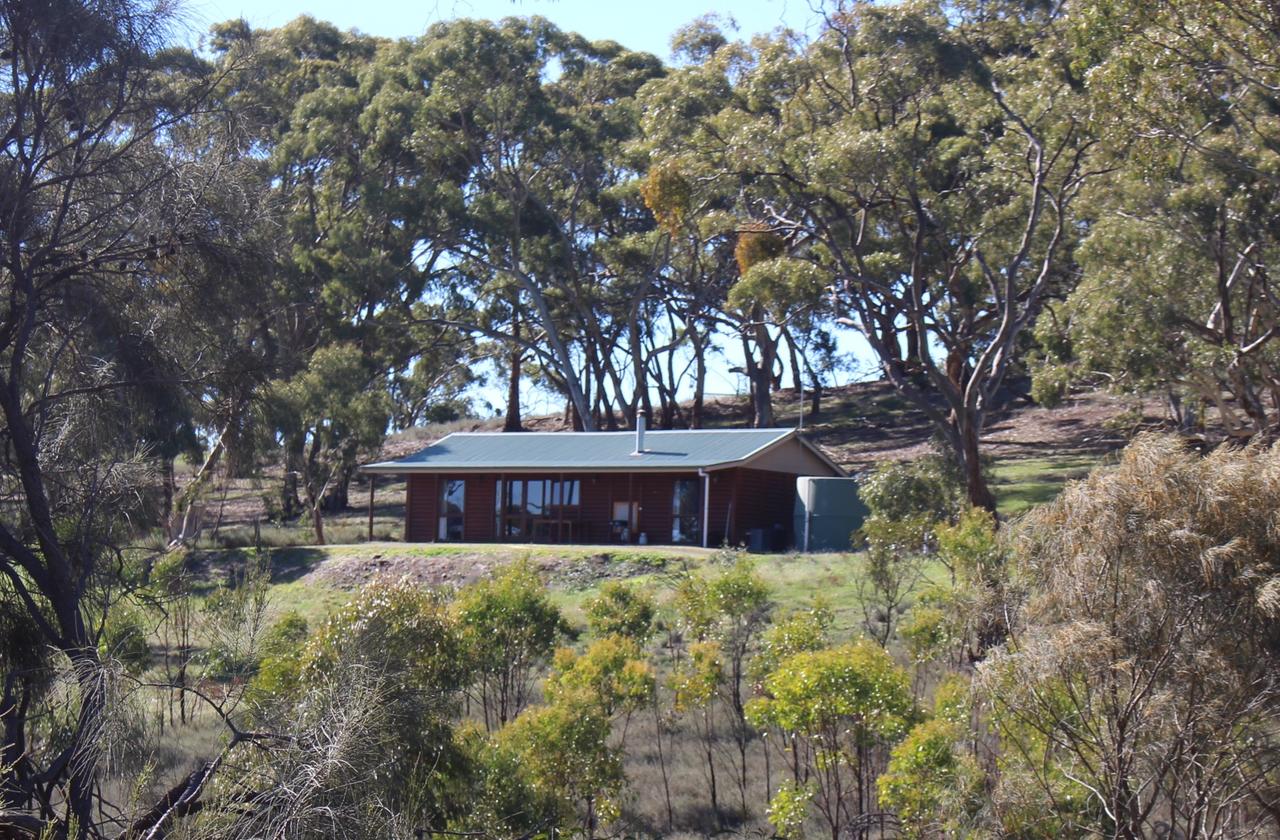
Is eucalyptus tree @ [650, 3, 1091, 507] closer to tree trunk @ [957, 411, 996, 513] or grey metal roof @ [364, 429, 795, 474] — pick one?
tree trunk @ [957, 411, 996, 513]

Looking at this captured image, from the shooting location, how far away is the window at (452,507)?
37312 mm

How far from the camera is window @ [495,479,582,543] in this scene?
36.1 meters

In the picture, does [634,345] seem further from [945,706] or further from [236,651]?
[236,651]

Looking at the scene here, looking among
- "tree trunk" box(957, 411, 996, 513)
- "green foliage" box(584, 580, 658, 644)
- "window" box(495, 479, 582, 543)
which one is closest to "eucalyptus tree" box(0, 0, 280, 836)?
"green foliage" box(584, 580, 658, 644)

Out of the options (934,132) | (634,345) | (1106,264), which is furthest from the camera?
(634,345)

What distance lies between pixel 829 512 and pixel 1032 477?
30.7ft

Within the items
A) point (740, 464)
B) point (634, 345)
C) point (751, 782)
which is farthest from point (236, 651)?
point (634, 345)

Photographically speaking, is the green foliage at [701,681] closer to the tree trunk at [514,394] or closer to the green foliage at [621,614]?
the green foliage at [621,614]

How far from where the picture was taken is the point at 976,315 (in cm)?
3366

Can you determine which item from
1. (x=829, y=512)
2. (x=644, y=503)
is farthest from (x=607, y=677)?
(x=644, y=503)

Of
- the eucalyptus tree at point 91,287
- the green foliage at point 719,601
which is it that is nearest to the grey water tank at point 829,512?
the green foliage at point 719,601

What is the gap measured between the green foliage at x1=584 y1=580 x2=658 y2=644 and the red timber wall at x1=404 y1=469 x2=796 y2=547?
50.8 ft

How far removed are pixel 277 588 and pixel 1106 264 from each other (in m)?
18.8

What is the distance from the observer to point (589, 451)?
36.5m
